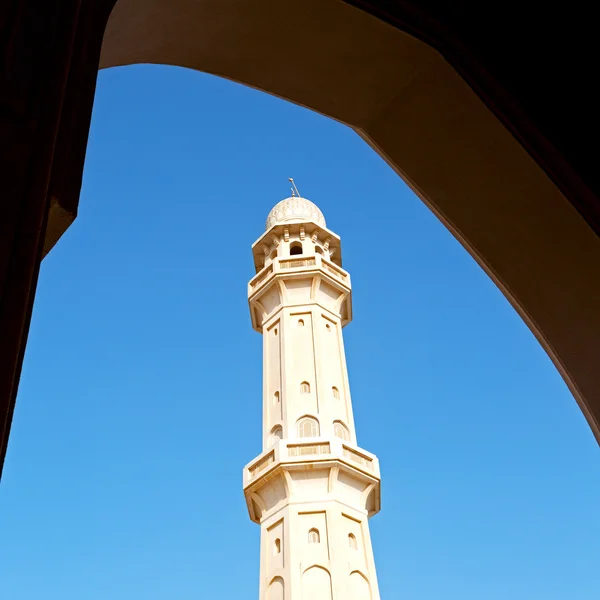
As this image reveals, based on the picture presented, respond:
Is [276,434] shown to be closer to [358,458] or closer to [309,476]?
[309,476]

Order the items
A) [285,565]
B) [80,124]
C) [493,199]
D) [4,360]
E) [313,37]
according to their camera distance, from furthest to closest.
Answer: [285,565] → [493,199] → [313,37] → [80,124] → [4,360]

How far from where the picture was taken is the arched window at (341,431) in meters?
11.2

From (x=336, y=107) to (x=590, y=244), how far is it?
672 millimetres

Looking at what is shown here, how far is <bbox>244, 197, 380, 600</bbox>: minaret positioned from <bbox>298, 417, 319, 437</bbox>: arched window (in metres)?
0.02

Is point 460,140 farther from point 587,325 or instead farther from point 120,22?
point 120,22

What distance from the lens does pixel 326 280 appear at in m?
13.2

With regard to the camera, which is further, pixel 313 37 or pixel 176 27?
pixel 313 37

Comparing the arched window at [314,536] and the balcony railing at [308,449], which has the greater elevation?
the balcony railing at [308,449]

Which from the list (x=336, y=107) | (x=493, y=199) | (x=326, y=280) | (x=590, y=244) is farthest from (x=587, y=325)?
(x=326, y=280)

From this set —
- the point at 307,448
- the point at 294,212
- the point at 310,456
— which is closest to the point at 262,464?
the point at 307,448

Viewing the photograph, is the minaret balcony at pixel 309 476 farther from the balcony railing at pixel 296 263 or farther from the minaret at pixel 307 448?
the balcony railing at pixel 296 263

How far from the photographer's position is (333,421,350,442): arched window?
36.7ft

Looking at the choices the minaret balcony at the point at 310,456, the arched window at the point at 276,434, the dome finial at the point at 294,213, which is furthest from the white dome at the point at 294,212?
the minaret balcony at the point at 310,456

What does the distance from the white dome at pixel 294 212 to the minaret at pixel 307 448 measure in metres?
0.30
